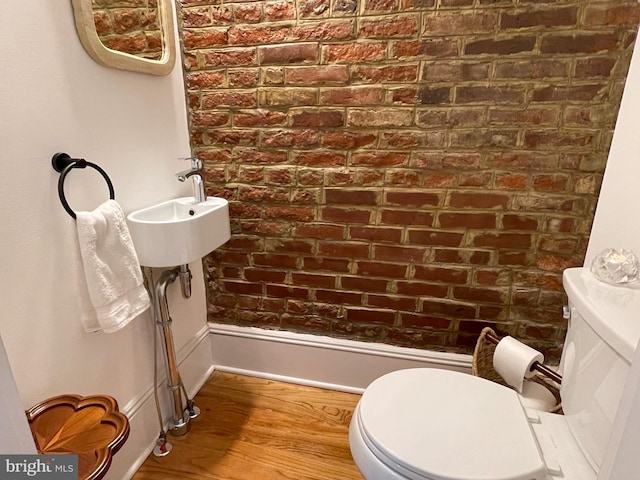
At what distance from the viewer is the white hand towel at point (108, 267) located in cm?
103

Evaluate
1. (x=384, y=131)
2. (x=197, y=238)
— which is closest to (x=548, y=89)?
(x=384, y=131)

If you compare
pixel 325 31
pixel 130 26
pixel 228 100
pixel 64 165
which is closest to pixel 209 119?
pixel 228 100

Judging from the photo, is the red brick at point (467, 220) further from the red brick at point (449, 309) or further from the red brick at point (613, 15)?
the red brick at point (613, 15)

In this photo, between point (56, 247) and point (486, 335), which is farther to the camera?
point (486, 335)

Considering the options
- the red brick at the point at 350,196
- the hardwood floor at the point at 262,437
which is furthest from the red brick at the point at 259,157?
the hardwood floor at the point at 262,437

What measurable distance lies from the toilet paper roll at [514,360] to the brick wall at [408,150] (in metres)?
0.21

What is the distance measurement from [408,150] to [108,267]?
43.7 inches

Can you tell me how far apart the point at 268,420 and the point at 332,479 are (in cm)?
39

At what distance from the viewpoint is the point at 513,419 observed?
1.04 metres

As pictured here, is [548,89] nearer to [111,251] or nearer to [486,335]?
[486,335]

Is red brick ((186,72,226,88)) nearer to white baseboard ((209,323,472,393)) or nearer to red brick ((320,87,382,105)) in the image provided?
red brick ((320,87,382,105))

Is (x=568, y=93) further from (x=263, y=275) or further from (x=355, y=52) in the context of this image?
(x=263, y=275)

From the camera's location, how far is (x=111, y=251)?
1098mm

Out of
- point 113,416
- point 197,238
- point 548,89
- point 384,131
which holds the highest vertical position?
point 548,89
